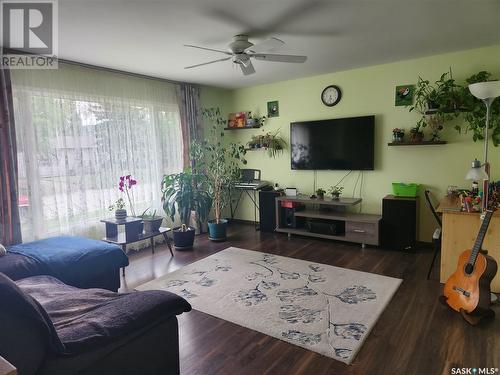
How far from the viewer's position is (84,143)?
144 inches

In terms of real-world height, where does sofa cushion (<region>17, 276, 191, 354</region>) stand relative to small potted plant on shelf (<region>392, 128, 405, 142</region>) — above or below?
below

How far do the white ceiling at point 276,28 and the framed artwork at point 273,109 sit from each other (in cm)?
123

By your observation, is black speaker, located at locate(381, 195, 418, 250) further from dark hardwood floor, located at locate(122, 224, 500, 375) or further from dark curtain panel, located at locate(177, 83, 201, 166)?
dark curtain panel, located at locate(177, 83, 201, 166)

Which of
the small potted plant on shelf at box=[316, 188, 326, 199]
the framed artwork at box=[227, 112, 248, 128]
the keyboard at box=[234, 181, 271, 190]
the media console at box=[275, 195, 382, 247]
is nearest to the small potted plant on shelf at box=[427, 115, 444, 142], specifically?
the media console at box=[275, 195, 382, 247]

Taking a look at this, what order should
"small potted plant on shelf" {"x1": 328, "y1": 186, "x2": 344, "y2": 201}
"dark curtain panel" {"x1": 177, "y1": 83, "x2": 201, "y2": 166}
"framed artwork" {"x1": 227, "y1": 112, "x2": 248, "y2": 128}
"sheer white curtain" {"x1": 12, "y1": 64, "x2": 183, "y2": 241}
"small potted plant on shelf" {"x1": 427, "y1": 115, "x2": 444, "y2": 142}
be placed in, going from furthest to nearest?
"framed artwork" {"x1": 227, "y1": 112, "x2": 248, "y2": 128}
"dark curtain panel" {"x1": 177, "y1": 83, "x2": 201, "y2": 166}
"small potted plant on shelf" {"x1": 328, "y1": 186, "x2": 344, "y2": 201}
"small potted plant on shelf" {"x1": 427, "y1": 115, "x2": 444, "y2": 142}
"sheer white curtain" {"x1": 12, "y1": 64, "x2": 183, "y2": 241}

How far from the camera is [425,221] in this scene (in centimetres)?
395

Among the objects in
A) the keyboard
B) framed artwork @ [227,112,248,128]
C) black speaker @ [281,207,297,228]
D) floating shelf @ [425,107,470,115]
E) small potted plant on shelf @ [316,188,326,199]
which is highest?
framed artwork @ [227,112,248,128]

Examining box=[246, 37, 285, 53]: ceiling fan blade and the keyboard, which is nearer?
box=[246, 37, 285, 53]: ceiling fan blade

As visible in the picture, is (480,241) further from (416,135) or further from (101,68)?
(101,68)

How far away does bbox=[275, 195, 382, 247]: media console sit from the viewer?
3.99 meters

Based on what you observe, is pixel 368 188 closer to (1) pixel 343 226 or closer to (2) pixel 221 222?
(1) pixel 343 226

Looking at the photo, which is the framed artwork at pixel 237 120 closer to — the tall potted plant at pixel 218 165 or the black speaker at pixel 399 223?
the tall potted plant at pixel 218 165

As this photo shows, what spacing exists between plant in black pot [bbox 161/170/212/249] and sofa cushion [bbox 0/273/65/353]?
2.93 metres

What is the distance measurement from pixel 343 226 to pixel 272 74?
234 centimetres
